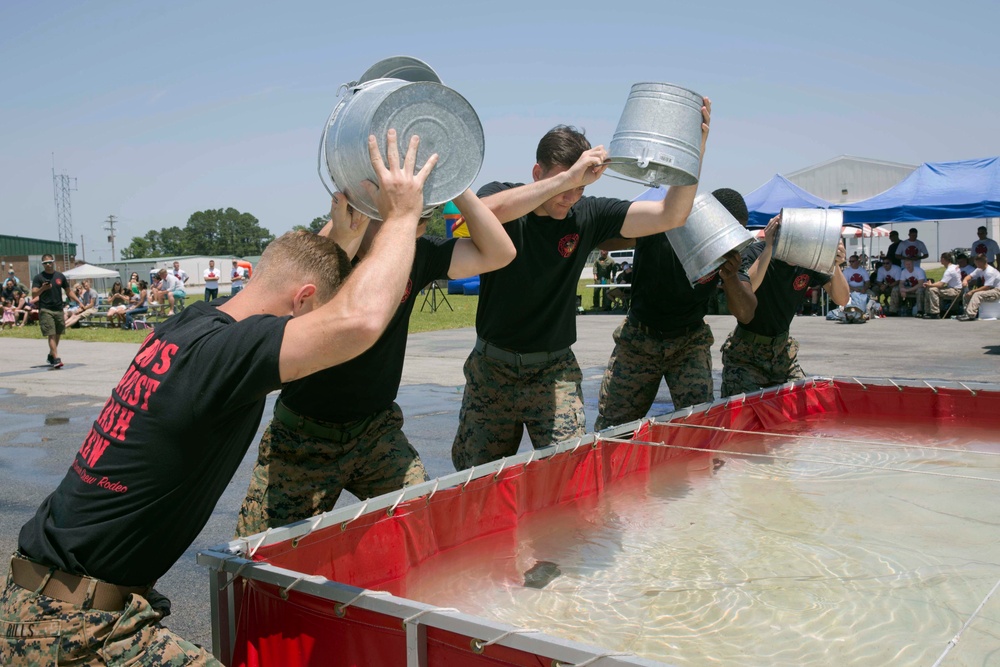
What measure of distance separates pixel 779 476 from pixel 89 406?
23.7ft

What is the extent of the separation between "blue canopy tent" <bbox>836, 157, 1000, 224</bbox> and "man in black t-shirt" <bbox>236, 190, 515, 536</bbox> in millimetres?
14747

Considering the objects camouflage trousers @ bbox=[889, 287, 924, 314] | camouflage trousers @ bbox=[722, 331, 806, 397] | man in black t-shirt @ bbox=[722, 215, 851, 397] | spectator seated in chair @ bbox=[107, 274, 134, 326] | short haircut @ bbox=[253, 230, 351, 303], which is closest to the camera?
short haircut @ bbox=[253, 230, 351, 303]

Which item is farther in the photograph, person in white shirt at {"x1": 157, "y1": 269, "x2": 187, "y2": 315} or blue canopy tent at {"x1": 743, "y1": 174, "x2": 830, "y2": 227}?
person in white shirt at {"x1": 157, "y1": 269, "x2": 187, "y2": 315}

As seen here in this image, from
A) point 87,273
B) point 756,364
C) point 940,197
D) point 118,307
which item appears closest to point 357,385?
point 756,364

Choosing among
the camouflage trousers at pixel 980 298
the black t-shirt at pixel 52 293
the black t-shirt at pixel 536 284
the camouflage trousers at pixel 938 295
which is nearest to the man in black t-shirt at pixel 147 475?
the black t-shirt at pixel 536 284

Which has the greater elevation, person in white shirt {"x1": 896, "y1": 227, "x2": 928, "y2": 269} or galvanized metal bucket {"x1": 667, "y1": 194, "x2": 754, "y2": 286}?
person in white shirt {"x1": 896, "y1": 227, "x2": 928, "y2": 269}

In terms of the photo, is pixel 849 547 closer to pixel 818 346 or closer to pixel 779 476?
pixel 779 476

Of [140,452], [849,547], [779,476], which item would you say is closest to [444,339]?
[779,476]

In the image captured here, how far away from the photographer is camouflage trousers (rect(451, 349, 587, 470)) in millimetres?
3707

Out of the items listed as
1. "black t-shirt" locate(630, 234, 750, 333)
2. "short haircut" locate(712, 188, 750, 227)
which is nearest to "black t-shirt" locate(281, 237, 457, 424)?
"black t-shirt" locate(630, 234, 750, 333)

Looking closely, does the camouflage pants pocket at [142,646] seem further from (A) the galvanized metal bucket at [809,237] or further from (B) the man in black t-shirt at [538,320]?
(A) the galvanized metal bucket at [809,237]

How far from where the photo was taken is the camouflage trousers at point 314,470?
9.43 feet

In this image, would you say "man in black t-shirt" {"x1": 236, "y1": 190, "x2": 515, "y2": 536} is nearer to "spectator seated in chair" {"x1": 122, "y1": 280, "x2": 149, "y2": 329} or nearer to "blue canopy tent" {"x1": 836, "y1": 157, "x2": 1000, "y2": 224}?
"blue canopy tent" {"x1": 836, "y1": 157, "x2": 1000, "y2": 224}

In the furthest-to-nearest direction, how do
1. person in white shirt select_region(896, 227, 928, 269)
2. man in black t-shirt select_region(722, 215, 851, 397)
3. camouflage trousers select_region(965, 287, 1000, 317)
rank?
1. person in white shirt select_region(896, 227, 928, 269)
2. camouflage trousers select_region(965, 287, 1000, 317)
3. man in black t-shirt select_region(722, 215, 851, 397)
